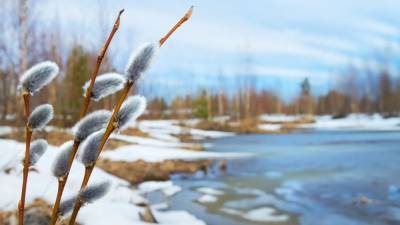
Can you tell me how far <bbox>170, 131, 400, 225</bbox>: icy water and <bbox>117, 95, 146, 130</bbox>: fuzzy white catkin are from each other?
479cm

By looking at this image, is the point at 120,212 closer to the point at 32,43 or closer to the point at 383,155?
the point at 383,155

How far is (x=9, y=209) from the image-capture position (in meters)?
3.24

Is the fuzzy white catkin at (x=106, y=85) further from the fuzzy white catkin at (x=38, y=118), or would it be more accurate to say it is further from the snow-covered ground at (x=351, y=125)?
the snow-covered ground at (x=351, y=125)

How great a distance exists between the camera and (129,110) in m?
0.68

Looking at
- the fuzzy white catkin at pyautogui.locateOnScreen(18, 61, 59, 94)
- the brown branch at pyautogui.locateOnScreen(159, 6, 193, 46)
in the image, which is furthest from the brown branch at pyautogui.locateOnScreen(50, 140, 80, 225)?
the brown branch at pyautogui.locateOnScreen(159, 6, 193, 46)

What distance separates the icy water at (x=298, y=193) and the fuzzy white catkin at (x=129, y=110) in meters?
4.79

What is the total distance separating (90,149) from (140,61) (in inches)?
7.0

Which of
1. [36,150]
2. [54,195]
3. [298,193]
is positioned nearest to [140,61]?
[36,150]

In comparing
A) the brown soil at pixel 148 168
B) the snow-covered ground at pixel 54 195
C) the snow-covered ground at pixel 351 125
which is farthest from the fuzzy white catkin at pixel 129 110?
the snow-covered ground at pixel 351 125

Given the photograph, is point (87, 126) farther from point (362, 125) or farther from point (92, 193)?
point (362, 125)

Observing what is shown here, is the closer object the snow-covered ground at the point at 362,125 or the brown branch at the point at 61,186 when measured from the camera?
the brown branch at the point at 61,186

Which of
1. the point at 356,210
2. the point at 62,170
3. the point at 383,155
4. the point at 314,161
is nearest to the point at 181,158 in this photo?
the point at 314,161

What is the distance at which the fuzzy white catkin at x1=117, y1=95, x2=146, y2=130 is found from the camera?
0.67 metres

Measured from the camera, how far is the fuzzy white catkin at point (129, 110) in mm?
665
